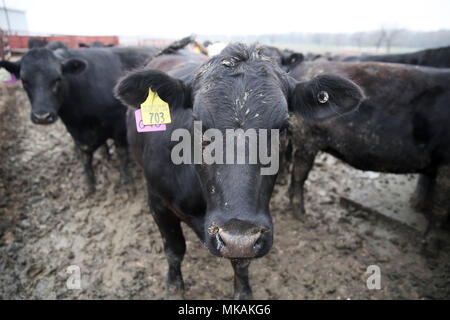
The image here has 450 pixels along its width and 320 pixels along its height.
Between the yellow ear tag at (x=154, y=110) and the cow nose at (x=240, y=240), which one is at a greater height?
the yellow ear tag at (x=154, y=110)

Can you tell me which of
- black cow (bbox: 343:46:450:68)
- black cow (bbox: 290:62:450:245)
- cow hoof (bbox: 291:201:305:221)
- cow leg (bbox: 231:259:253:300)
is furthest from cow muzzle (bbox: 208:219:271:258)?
black cow (bbox: 343:46:450:68)

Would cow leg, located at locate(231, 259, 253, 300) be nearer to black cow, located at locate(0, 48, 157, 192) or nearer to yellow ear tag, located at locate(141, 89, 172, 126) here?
yellow ear tag, located at locate(141, 89, 172, 126)

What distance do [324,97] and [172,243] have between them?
1.92 metres

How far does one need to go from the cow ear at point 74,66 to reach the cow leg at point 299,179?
350 centimetres

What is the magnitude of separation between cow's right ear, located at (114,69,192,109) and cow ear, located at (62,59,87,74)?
9.63ft

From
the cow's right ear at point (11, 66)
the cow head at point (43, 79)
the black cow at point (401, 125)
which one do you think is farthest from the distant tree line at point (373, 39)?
the black cow at point (401, 125)

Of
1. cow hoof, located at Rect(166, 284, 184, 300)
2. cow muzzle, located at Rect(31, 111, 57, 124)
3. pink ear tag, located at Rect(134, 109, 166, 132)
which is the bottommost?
cow hoof, located at Rect(166, 284, 184, 300)

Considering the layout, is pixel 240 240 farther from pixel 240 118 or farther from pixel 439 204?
pixel 439 204

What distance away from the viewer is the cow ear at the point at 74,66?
4332mm

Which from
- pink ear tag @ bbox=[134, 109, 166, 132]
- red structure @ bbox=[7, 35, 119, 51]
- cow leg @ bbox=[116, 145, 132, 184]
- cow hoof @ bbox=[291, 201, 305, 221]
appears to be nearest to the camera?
pink ear tag @ bbox=[134, 109, 166, 132]

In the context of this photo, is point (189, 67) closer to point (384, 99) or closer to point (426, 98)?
point (384, 99)

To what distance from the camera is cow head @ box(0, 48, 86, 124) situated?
3996mm

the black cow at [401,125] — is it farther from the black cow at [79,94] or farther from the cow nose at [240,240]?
the black cow at [79,94]
